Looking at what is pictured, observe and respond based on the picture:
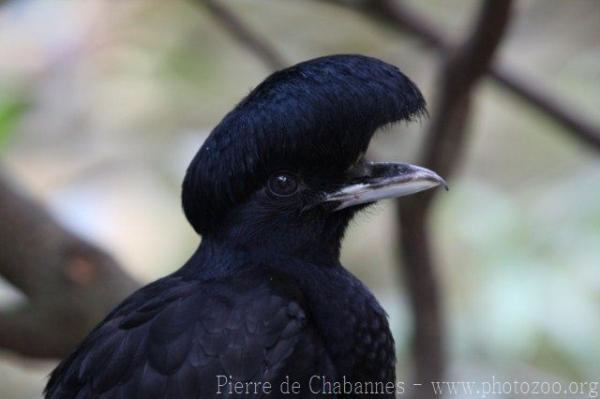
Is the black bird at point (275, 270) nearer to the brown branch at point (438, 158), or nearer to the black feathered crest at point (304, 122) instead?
the black feathered crest at point (304, 122)

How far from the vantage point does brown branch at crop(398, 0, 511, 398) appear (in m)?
3.75

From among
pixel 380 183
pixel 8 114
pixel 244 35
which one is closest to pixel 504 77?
pixel 244 35

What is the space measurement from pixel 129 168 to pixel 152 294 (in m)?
3.56

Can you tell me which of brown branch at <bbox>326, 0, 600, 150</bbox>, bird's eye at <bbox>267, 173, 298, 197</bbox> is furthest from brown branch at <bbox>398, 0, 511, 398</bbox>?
bird's eye at <bbox>267, 173, 298, 197</bbox>

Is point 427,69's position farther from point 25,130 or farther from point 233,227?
point 233,227

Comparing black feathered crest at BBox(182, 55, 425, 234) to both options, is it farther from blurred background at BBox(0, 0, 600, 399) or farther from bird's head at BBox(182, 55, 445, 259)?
blurred background at BBox(0, 0, 600, 399)

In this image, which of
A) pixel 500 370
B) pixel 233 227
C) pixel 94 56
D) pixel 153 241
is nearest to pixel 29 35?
pixel 94 56

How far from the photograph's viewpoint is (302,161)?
125 inches

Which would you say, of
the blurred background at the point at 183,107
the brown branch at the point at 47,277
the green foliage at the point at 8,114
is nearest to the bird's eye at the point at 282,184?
the brown branch at the point at 47,277

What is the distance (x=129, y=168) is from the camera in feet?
22.1

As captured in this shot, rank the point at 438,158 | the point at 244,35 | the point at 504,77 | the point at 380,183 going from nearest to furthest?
the point at 380,183
the point at 438,158
the point at 504,77
the point at 244,35

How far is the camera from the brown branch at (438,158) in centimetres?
375

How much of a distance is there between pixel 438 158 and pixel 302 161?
2.92ft

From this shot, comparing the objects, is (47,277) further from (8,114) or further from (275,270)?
(275,270)
